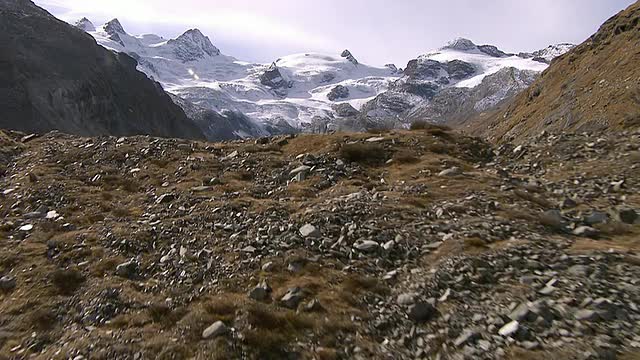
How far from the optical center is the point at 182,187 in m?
20.4

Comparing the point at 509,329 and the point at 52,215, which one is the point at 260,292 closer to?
the point at 509,329

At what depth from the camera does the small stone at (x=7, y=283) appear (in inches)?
539

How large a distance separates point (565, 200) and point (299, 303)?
9.46 meters

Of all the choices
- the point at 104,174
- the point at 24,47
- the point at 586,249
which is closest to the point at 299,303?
the point at 586,249

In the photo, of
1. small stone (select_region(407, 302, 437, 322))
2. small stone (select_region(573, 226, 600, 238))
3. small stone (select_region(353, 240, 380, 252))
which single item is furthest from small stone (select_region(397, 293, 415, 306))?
small stone (select_region(573, 226, 600, 238))

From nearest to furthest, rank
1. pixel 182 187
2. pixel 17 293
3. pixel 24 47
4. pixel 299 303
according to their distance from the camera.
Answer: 1. pixel 299 303
2. pixel 17 293
3. pixel 182 187
4. pixel 24 47

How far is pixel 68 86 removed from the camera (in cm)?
14325

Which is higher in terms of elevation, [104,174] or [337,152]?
[337,152]

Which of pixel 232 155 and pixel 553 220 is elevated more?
pixel 553 220

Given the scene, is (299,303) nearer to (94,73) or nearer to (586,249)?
(586,249)

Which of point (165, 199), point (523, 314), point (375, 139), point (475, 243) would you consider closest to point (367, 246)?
point (475, 243)

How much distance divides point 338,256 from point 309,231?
151 centimetres

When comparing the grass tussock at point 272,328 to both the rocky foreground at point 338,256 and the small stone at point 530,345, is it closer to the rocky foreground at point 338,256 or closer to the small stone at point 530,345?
the rocky foreground at point 338,256

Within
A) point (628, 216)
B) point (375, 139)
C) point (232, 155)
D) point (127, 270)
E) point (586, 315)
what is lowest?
point (127, 270)
